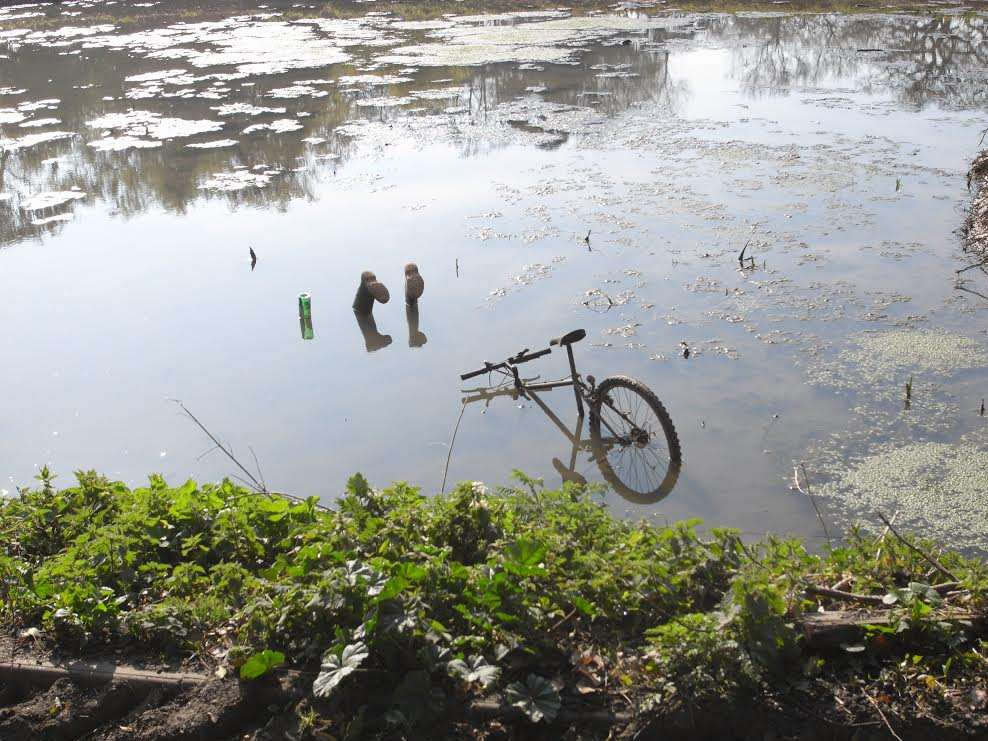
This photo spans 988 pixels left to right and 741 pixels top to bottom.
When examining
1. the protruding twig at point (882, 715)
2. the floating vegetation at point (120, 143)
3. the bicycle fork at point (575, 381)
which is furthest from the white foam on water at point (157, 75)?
the protruding twig at point (882, 715)

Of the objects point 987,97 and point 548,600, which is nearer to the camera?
point 548,600

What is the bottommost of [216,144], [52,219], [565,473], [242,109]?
[565,473]

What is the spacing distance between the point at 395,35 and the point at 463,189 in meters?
13.1

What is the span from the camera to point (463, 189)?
9.92 meters

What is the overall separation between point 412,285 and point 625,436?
2565 millimetres

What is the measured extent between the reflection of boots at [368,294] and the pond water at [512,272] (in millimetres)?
117

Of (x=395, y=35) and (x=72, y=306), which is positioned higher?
(x=395, y=35)

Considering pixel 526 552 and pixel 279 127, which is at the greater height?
pixel 279 127

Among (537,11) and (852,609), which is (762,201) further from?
(537,11)

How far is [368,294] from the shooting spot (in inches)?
278

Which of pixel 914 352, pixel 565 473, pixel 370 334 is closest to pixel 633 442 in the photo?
pixel 565 473

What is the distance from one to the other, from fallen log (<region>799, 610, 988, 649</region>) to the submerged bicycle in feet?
6.96

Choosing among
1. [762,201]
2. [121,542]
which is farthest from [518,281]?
[121,542]

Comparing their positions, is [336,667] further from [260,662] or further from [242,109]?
[242,109]
